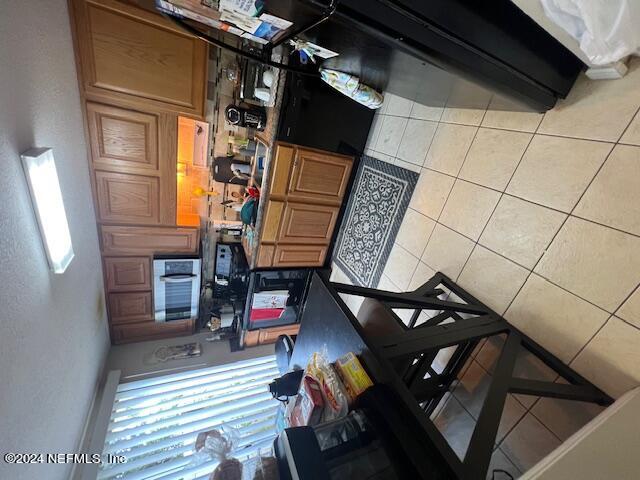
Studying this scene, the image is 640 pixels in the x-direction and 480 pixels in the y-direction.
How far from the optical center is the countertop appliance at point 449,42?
19.5 inches

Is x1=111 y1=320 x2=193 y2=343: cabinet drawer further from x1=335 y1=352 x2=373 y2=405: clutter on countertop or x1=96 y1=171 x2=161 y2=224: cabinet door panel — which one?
x1=335 y1=352 x2=373 y2=405: clutter on countertop

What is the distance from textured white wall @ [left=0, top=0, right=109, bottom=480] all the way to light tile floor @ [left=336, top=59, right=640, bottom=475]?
5.39 feet

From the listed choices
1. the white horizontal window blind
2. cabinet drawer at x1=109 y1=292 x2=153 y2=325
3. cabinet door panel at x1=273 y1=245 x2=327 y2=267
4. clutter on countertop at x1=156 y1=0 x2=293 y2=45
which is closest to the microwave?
Result: cabinet drawer at x1=109 y1=292 x2=153 y2=325

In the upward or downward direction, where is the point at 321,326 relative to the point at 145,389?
upward

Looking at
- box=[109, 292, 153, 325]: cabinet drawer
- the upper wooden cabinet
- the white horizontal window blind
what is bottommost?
the white horizontal window blind

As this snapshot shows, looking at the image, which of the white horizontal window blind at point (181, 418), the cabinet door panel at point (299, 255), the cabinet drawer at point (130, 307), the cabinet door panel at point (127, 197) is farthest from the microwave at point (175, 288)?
the cabinet door panel at point (299, 255)

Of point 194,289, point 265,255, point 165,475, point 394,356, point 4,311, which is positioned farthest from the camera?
point 194,289

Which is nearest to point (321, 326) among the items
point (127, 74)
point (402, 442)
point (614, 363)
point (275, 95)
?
point (402, 442)

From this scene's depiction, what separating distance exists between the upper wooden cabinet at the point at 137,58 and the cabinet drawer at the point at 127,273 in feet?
3.57

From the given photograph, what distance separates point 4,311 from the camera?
0.78 m

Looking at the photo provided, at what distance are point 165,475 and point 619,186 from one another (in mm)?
2295

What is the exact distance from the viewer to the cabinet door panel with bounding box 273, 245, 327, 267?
1878 millimetres

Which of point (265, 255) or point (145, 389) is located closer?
point (145, 389)

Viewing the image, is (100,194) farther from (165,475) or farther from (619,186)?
(619,186)
